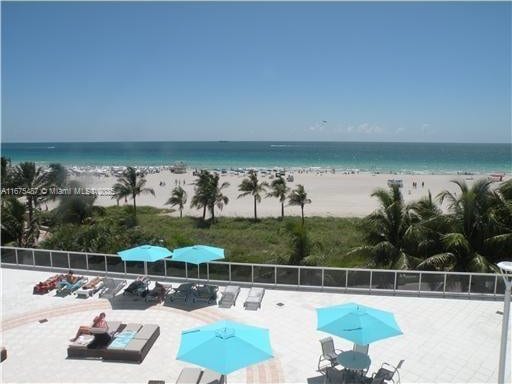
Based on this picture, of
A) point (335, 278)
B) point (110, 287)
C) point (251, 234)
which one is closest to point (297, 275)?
point (335, 278)

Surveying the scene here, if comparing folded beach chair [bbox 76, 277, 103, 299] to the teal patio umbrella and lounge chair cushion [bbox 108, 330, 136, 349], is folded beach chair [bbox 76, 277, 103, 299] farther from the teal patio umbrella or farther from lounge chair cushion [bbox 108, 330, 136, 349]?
lounge chair cushion [bbox 108, 330, 136, 349]

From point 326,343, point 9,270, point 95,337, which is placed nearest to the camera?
point 326,343

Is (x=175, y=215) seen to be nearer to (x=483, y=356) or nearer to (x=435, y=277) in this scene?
(x=435, y=277)

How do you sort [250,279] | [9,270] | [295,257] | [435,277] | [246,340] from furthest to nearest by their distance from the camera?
[295,257] → [9,270] → [250,279] → [435,277] → [246,340]

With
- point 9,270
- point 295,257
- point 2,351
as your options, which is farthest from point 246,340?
point 9,270

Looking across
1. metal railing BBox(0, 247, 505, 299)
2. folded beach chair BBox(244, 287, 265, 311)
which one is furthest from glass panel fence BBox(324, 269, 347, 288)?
folded beach chair BBox(244, 287, 265, 311)

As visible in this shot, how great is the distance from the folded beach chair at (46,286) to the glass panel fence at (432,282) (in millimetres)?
13390

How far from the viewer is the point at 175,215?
141 ft

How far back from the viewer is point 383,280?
14.6 m

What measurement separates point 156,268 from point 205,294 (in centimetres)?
295

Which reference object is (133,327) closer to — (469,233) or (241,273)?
(241,273)

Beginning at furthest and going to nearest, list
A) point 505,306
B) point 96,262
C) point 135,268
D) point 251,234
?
point 251,234 → point 96,262 → point 135,268 → point 505,306

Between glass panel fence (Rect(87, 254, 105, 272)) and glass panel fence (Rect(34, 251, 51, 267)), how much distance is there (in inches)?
76.2

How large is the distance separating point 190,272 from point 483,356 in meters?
10.1
